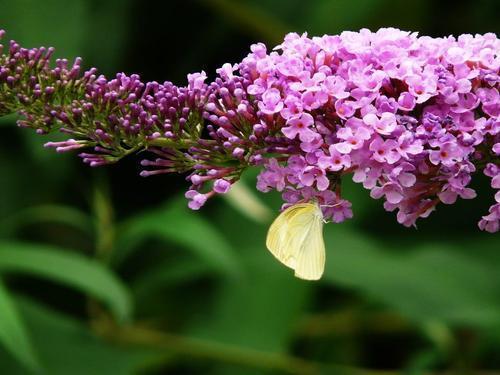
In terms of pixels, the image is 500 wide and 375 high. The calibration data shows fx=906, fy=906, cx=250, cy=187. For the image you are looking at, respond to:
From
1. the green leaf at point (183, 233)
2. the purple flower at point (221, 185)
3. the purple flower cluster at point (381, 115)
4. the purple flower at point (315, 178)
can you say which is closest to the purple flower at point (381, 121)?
the purple flower cluster at point (381, 115)

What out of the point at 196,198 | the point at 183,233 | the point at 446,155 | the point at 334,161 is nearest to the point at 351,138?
the point at 334,161

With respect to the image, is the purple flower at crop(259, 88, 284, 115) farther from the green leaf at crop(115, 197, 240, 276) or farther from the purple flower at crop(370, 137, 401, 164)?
the green leaf at crop(115, 197, 240, 276)

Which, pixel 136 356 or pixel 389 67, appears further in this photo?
pixel 136 356

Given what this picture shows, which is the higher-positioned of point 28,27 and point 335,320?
point 28,27

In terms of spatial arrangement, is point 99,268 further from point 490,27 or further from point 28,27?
point 490,27

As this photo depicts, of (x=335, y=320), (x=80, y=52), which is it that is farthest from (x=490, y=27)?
(x=80, y=52)

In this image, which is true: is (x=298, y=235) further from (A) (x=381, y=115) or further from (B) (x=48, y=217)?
(B) (x=48, y=217)
